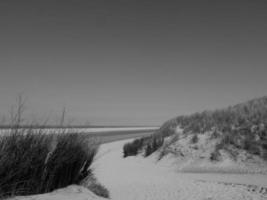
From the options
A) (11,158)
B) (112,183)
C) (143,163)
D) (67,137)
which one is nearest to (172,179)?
(112,183)

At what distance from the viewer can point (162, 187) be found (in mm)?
9141

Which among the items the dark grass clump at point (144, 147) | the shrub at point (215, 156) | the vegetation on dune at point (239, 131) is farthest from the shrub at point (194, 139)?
the dark grass clump at point (144, 147)

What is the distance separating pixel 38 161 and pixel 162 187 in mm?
5542

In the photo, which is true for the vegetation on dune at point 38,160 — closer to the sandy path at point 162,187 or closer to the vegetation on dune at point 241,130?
the sandy path at point 162,187

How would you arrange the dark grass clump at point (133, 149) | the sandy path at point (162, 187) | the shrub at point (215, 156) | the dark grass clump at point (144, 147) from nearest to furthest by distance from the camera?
1. the sandy path at point (162, 187)
2. the shrub at point (215, 156)
3. the dark grass clump at point (144, 147)
4. the dark grass clump at point (133, 149)

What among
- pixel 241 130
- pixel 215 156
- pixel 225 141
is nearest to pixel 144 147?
pixel 225 141

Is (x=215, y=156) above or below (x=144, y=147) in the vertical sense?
above

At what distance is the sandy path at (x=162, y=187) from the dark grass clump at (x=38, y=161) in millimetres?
1825

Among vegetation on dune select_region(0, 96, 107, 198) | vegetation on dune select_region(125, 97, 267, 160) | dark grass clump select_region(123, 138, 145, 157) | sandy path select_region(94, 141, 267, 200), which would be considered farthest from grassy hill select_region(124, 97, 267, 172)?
vegetation on dune select_region(0, 96, 107, 198)

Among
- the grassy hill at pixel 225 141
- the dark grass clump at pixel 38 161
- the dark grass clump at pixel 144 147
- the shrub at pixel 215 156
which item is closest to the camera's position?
the dark grass clump at pixel 38 161

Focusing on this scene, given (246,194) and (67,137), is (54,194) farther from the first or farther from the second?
(246,194)

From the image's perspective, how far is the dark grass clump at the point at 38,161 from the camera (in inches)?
158

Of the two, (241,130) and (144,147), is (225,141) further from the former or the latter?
(144,147)

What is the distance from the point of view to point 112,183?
10070mm
